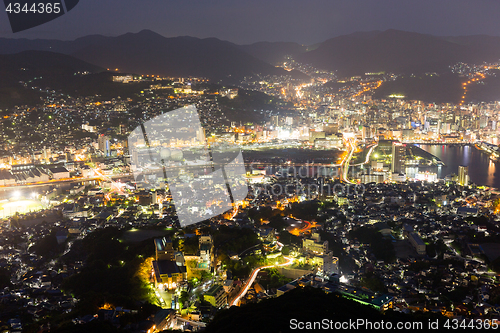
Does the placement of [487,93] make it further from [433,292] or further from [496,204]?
[433,292]

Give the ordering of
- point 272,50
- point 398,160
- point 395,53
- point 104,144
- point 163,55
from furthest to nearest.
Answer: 1. point 272,50
2. point 395,53
3. point 163,55
4. point 104,144
5. point 398,160

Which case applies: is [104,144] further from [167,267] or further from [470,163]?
[470,163]

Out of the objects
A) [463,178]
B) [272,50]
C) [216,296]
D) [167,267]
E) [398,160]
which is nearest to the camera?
[216,296]

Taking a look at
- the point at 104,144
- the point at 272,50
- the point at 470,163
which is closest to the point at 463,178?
the point at 470,163

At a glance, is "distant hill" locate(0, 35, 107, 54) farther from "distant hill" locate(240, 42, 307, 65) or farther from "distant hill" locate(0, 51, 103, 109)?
"distant hill" locate(240, 42, 307, 65)

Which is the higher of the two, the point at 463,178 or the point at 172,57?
the point at 172,57

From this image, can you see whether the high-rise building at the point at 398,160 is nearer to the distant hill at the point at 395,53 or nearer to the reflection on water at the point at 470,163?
the reflection on water at the point at 470,163

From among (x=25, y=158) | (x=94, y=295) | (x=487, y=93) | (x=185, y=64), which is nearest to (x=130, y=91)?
(x=25, y=158)

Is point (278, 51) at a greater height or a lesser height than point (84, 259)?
greater
